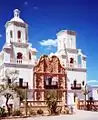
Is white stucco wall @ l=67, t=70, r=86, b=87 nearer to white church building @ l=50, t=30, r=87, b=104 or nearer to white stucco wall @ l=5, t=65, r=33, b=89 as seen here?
white church building @ l=50, t=30, r=87, b=104

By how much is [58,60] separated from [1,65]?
5.87 m

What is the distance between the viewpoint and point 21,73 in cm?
2955

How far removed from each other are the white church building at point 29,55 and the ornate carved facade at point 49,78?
54 centimetres

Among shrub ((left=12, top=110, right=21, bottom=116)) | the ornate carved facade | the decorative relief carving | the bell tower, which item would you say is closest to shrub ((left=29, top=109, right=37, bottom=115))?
shrub ((left=12, top=110, right=21, bottom=116))

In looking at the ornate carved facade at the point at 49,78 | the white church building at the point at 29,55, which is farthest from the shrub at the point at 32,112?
the ornate carved facade at the point at 49,78

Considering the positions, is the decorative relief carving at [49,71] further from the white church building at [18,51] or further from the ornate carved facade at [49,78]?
the white church building at [18,51]

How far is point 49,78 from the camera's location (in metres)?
31.7

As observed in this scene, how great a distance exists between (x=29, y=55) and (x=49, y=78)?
3040 mm

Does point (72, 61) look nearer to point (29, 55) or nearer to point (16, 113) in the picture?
point (29, 55)

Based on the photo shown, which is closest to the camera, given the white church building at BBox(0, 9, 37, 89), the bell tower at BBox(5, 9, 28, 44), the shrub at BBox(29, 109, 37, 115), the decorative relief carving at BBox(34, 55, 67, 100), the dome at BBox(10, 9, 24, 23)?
the shrub at BBox(29, 109, 37, 115)

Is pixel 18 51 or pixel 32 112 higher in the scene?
pixel 18 51

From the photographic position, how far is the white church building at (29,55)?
29.7 metres

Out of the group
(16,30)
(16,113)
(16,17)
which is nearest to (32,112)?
(16,113)

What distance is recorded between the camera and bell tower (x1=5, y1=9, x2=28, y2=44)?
30.4 meters
